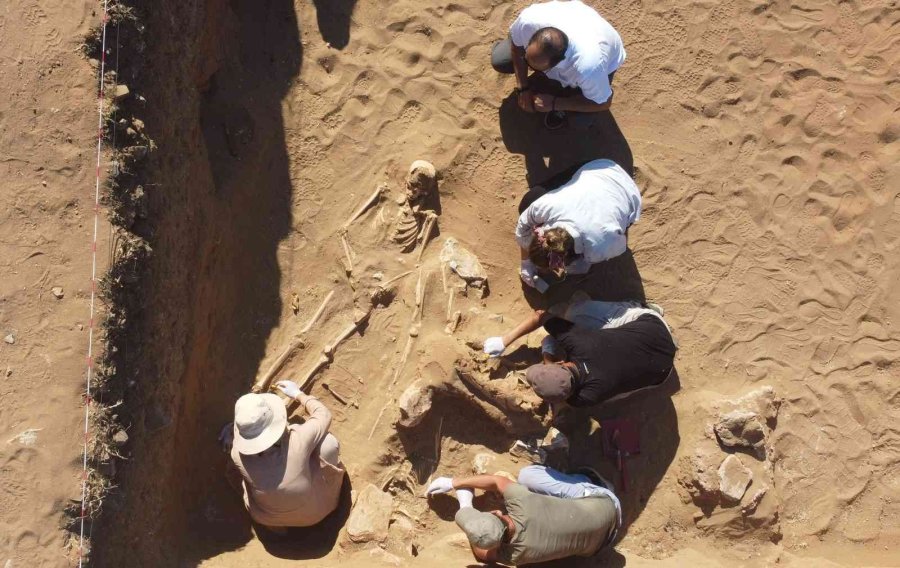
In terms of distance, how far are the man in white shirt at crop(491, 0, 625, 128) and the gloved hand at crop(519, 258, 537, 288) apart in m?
1.09

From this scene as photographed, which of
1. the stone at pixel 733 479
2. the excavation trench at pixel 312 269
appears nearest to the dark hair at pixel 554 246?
the excavation trench at pixel 312 269

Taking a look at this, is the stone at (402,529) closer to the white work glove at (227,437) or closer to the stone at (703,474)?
the white work glove at (227,437)

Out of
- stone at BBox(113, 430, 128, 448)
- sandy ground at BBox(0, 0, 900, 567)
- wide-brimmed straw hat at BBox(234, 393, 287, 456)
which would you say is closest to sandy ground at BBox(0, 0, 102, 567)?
stone at BBox(113, 430, 128, 448)

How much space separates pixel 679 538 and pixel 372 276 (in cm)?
292

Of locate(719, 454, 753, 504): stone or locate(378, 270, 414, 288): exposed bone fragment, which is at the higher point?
locate(378, 270, 414, 288): exposed bone fragment

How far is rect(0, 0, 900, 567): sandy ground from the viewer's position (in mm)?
4742

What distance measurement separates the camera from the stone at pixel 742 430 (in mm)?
4711

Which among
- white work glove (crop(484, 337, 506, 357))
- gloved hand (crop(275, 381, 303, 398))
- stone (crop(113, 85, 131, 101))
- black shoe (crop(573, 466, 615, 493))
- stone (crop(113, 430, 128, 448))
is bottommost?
black shoe (crop(573, 466, 615, 493))

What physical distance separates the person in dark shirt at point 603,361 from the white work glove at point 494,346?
34 cm

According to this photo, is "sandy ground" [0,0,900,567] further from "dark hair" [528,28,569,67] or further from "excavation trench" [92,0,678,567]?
"dark hair" [528,28,569,67]

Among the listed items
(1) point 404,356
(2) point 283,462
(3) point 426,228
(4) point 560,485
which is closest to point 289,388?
(2) point 283,462

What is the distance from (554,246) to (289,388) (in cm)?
206

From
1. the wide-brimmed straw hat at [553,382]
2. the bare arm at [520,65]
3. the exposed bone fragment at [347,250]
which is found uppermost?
the bare arm at [520,65]

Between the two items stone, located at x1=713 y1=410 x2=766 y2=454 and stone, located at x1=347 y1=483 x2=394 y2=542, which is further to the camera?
stone, located at x1=713 y1=410 x2=766 y2=454
